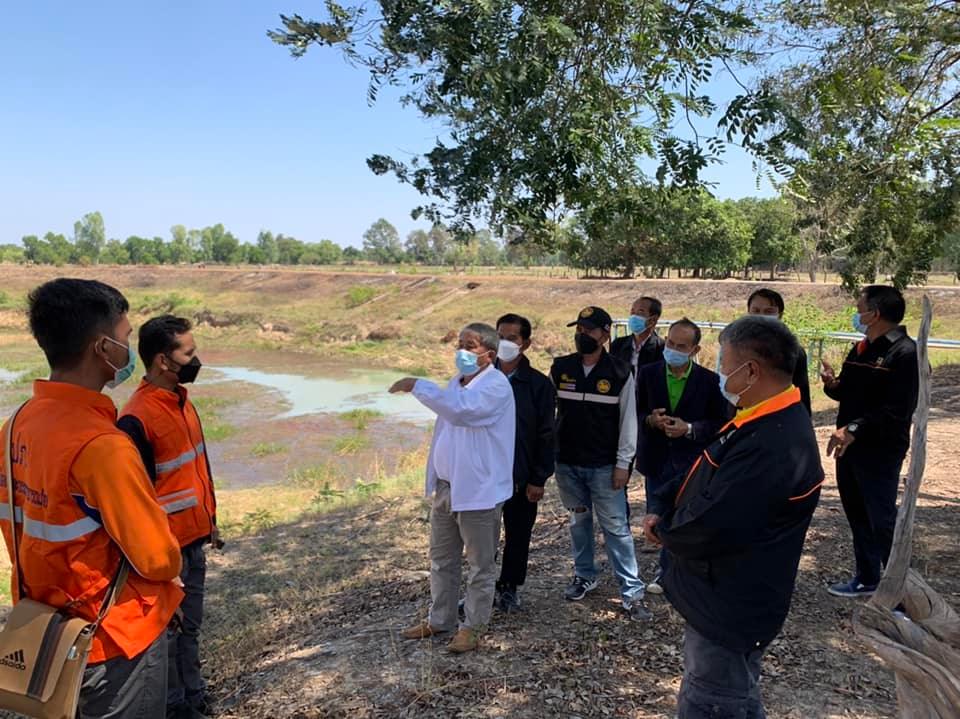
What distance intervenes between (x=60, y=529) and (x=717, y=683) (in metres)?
2.07

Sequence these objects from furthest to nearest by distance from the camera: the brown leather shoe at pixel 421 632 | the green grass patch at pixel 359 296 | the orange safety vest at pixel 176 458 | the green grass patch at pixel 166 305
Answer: the green grass patch at pixel 359 296, the green grass patch at pixel 166 305, the brown leather shoe at pixel 421 632, the orange safety vest at pixel 176 458

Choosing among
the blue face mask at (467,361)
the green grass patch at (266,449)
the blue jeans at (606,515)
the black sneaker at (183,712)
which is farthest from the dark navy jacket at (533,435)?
the green grass patch at (266,449)

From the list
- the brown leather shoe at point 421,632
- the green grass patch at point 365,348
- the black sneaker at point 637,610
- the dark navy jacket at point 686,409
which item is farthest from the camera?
the green grass patch at point 365,348

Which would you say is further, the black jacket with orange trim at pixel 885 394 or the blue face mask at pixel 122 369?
the black jacket with orange trim at pixel 885 394

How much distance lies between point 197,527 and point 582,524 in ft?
7.47

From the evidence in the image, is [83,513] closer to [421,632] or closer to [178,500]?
[178,500]

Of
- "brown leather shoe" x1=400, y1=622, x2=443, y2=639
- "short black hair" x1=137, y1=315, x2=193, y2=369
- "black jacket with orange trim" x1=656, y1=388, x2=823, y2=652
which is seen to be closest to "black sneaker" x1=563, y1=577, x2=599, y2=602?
"brown leather shoe" x1=400, y1=622, x2=443, y2=639

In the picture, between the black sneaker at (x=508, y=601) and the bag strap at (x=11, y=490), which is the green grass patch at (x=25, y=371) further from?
the bag strap at (x=11, y=490)

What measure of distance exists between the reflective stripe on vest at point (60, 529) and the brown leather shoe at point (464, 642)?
220cm

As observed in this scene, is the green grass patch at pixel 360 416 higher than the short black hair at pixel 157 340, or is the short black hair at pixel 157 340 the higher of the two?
the short black hair at pixel 157 340

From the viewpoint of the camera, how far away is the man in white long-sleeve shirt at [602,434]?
158 inches

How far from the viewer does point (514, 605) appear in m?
4.15

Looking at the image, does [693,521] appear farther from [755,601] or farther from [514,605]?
[514,605]

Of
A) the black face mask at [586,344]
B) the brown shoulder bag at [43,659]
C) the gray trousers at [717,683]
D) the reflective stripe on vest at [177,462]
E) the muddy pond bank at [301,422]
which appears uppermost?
the black face mask at [586,344]
